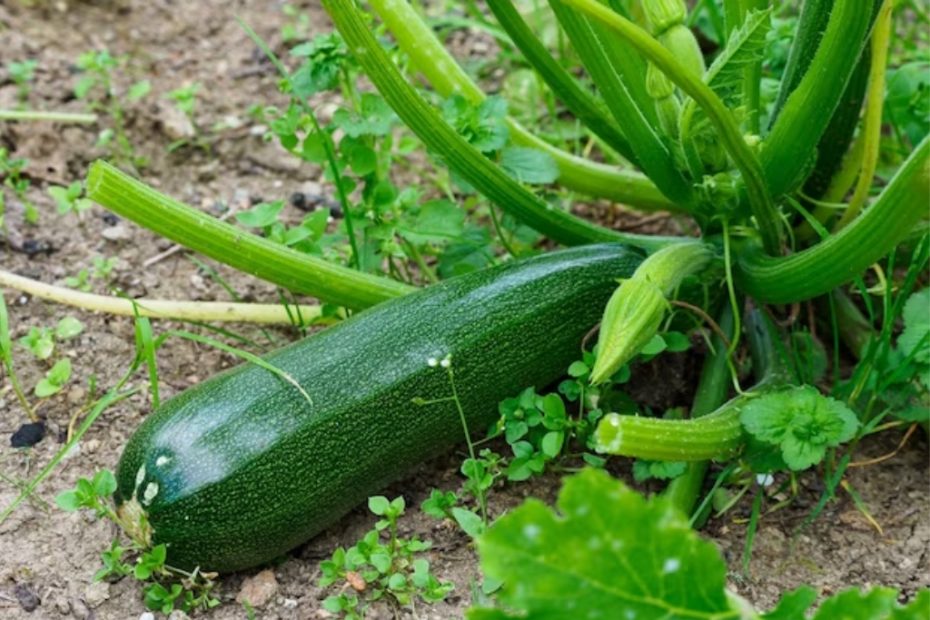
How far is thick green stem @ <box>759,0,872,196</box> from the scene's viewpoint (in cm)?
231

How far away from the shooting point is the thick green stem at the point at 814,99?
7.57 ft

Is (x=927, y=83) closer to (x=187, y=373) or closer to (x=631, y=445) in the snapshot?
(x=631, y=445)

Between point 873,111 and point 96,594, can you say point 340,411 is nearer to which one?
point 96,594

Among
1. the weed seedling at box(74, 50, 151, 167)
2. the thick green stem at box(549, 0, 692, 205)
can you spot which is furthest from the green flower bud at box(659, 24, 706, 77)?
the weed seedling at box(74, 50, 151, 167)

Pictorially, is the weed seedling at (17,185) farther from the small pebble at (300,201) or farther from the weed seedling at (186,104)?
the small pebble at (300,201)

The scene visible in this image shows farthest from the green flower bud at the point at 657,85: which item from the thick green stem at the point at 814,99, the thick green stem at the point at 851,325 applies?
the thick green stem at the point at 851,325

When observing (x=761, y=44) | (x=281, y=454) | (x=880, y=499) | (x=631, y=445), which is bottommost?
(x=880, y=499)

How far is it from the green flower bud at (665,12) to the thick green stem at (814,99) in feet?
0.94

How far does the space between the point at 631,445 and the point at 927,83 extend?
137cm

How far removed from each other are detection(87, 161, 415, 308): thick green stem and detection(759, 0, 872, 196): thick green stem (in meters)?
0.79

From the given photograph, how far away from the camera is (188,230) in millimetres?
2480

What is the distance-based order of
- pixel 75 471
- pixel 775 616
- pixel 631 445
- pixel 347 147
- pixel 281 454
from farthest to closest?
pixel 347 147 < pixel 75 471 < pixel 281 454 < pixel 631 445 < pixel 775 616

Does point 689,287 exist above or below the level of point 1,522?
above

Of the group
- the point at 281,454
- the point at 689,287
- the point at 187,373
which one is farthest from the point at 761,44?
the point at 187,373
